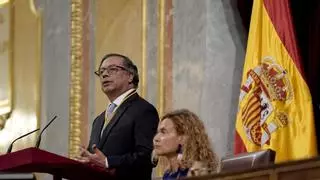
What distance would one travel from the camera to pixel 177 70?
19.6 feet

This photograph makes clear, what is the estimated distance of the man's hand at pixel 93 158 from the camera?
4.18 m

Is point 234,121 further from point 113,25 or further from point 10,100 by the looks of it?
point 10,100

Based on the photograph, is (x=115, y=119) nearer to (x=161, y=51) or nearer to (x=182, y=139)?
(x=182, y=139)

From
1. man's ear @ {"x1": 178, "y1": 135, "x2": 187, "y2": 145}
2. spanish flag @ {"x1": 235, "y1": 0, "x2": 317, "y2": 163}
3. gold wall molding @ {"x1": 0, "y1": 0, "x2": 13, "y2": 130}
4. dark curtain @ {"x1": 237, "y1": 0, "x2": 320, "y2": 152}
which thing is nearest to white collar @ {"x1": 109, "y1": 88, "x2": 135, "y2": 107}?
man's ear @ {"x1": 178, "y1": 135, "x2": 187, "y2": 145}

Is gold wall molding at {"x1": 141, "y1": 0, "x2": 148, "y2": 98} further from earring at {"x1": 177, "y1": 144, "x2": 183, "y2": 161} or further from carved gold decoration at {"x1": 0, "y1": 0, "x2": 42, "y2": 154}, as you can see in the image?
earring at {"x1": 177, "y1": 144, "x2": 183, "y2": 161}

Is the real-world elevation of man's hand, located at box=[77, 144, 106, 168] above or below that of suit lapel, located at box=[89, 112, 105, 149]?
below

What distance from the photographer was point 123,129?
4613mm

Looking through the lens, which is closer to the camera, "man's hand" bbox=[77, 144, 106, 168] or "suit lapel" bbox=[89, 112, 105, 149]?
"man's hand" bbox=[77, 144, 106, 168]

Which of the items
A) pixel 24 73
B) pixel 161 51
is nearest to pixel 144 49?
pixel 161 51

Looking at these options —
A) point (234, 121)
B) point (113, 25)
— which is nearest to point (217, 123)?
point (234, 121)

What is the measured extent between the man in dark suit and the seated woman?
0.46 feet

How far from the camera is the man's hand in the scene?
13.7ft

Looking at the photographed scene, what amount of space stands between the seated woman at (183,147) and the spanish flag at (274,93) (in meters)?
1.05

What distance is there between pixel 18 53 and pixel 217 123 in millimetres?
1681
